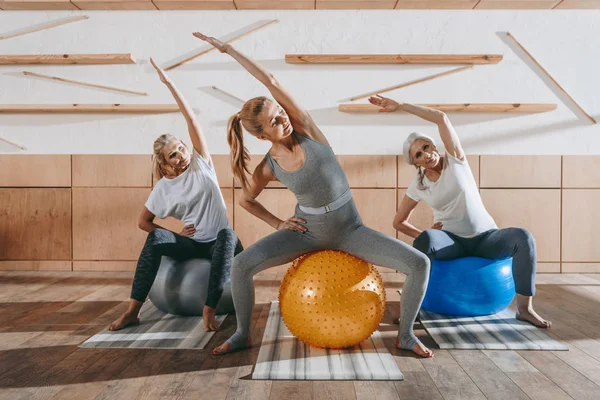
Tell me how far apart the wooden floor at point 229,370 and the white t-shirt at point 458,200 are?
700mm

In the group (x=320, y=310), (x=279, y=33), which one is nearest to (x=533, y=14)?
(x=279, y=33)

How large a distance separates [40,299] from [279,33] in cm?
301

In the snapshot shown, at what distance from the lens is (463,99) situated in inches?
179

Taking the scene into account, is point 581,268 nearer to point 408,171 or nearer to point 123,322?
point 408,171

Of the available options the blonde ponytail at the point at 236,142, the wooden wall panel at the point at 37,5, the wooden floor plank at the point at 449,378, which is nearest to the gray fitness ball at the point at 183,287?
the blonde ponytail at the point at 236,142

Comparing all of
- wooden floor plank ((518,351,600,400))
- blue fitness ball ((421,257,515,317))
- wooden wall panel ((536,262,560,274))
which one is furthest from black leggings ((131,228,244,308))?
wooden wall panel ((536,262,560,274))

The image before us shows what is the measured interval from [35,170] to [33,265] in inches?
35.4

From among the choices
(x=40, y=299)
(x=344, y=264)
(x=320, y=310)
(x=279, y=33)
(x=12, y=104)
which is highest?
(x=279, y=33)

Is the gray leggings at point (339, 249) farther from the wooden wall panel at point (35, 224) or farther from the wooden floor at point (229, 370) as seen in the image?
the wooden wall panel at point (35, 224)

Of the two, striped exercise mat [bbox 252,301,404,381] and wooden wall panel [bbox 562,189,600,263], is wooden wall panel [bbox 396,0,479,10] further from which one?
striped exercise mat [bbox 252,301,404,381]

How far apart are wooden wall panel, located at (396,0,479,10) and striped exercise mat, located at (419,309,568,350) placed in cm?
282

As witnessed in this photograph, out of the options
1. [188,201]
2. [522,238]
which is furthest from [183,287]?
[522,238]

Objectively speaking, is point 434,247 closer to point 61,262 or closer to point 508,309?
point 508,309

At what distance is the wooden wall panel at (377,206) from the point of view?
4547 mm
